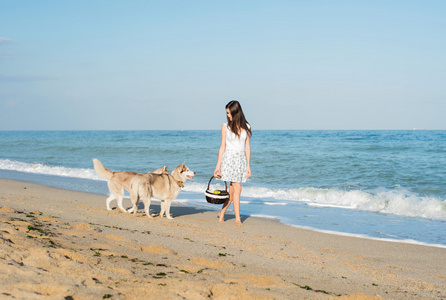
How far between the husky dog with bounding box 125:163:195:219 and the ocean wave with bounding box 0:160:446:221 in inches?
155

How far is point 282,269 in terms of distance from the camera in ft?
15.0

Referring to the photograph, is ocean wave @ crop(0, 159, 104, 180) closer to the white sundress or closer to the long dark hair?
the white sundress

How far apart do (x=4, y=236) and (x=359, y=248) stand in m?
5.26

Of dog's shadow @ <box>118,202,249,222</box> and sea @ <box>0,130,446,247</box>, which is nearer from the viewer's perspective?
sea @ <box>0,130,446,247</box>

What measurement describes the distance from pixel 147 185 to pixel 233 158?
6.51 feet

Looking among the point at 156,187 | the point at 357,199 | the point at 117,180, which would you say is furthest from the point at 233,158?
the point at 357,199

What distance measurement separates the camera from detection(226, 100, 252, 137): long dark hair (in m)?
7.23

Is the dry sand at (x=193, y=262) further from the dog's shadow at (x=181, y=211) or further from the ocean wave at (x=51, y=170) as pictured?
the ocean wave at (x=51, y=170)

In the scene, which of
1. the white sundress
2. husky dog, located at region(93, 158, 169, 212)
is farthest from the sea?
husky dog, located at region(93, 158, 169, 212)

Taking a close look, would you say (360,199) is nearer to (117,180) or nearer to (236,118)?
(236,118)

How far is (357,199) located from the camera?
12039mm

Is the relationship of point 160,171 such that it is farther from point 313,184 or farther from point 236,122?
point 313,184

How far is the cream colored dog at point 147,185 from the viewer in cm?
811

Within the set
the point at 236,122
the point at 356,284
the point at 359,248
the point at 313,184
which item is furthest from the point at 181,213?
the point at 313,184
